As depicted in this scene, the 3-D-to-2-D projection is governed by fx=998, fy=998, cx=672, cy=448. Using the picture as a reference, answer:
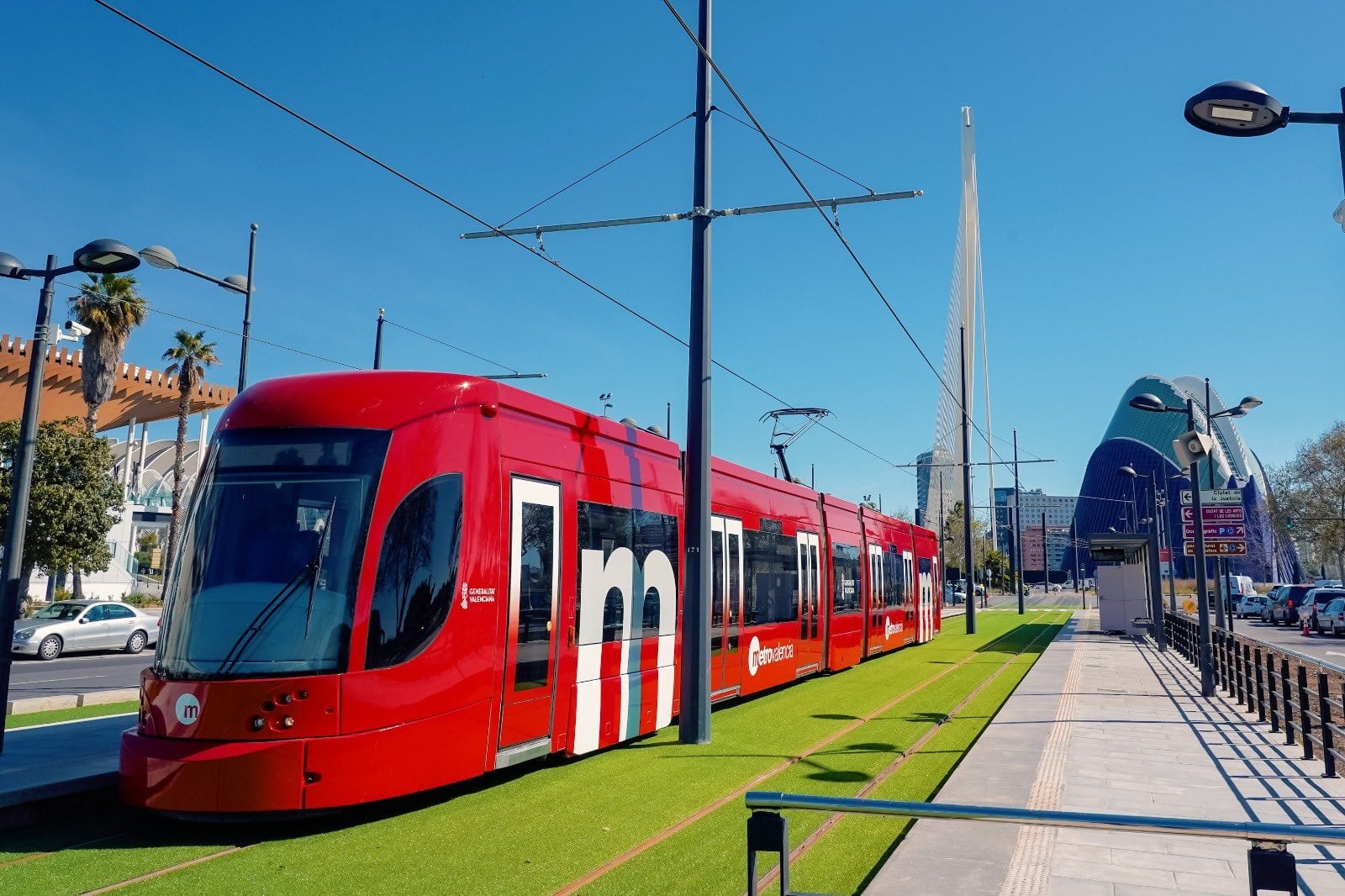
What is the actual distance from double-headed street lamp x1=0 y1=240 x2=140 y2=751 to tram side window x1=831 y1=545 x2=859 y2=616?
41.7 ft

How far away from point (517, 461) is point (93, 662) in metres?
18.7

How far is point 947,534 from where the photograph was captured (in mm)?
86375

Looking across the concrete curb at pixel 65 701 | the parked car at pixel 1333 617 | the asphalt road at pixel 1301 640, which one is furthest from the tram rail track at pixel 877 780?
the parked car at pixel 1333 617

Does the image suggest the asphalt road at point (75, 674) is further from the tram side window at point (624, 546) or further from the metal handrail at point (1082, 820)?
the metal handrail at point (1082, 820)

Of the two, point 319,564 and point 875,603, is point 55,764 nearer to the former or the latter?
point 319,564

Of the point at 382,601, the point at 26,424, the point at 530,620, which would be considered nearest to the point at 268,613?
the point at 382,601

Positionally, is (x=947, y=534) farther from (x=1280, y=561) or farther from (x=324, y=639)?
(x=324, y=639)

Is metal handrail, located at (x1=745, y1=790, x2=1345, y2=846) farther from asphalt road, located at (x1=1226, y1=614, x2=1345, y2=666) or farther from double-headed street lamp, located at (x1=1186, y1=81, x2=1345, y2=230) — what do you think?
asphalt road, located at (x1=1226, y1=614, x2=1345, y2=666)

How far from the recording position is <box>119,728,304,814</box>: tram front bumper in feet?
21.9

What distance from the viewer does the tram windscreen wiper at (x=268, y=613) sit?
6.88 metres

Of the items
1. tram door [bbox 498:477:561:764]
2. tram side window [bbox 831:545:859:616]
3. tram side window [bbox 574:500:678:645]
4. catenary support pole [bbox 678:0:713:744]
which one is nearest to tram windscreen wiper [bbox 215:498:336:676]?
tram door [bbox 498:477:561:764]

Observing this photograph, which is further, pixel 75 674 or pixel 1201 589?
Answer: pixel 75 674

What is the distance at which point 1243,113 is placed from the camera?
6.77 meters

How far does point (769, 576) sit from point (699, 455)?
3.87 meters
